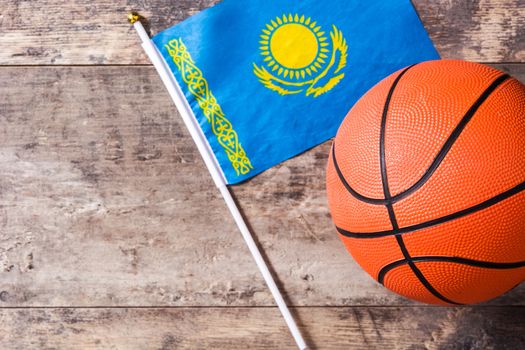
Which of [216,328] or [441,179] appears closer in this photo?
[441,179]

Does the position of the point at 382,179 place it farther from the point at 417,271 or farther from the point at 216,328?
the point at 216,328

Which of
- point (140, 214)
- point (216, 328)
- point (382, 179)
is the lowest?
point (216, 328)

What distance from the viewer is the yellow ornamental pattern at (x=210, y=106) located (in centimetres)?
129

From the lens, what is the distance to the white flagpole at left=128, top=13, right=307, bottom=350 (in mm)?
→ 1267

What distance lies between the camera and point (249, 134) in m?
1.30

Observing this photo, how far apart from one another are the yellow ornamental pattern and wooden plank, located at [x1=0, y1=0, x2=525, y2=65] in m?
0.09

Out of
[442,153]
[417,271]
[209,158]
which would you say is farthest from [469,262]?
[209,158]

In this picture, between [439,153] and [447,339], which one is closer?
[439,153]

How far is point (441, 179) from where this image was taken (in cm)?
85

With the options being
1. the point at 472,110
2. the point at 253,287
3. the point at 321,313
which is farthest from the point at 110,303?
the point at 472,110

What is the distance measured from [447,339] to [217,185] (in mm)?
711

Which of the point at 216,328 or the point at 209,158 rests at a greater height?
the point at 209,158

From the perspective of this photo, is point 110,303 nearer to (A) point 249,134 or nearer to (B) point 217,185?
(B) point 217,185

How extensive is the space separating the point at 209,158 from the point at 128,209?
0.83ft
